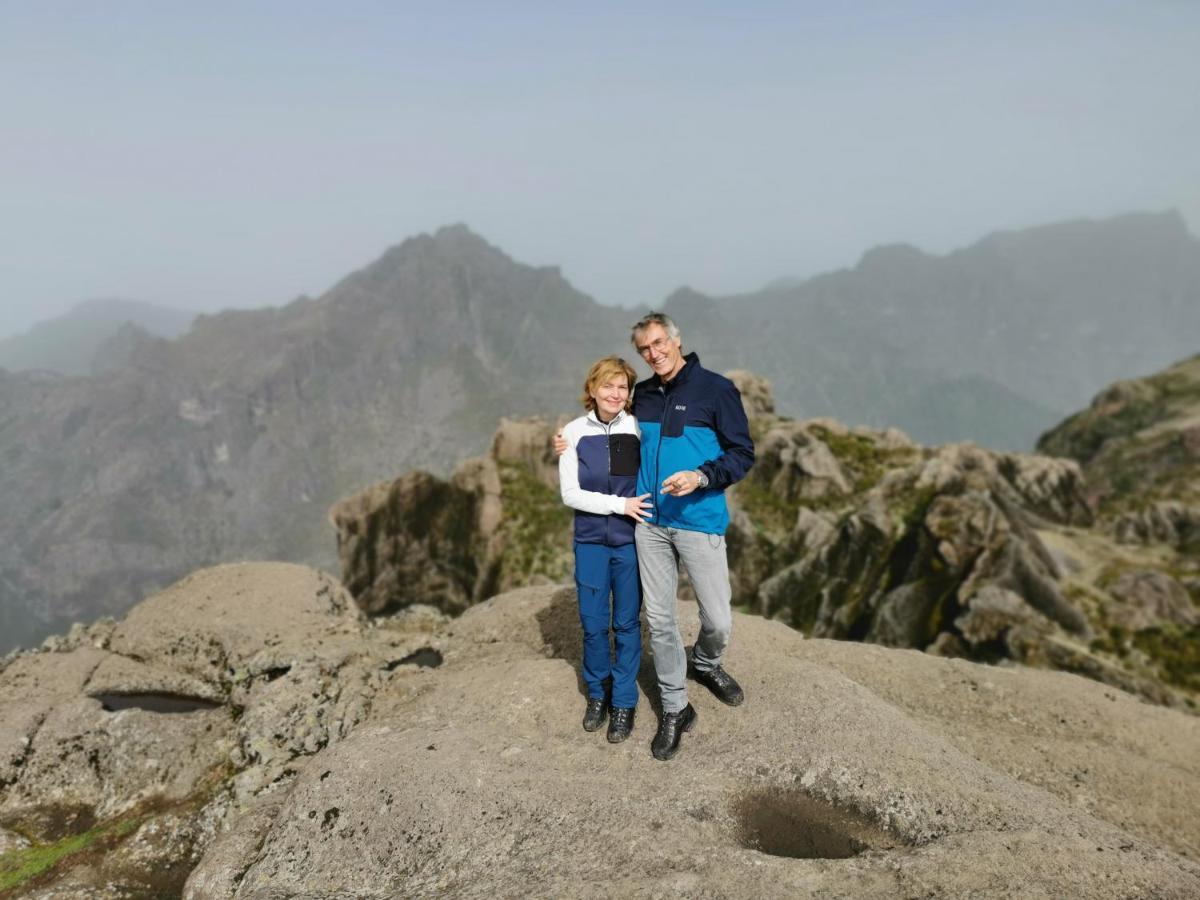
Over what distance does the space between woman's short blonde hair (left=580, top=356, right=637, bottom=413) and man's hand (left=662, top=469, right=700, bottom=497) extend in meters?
1.77

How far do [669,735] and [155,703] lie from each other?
43.3ft

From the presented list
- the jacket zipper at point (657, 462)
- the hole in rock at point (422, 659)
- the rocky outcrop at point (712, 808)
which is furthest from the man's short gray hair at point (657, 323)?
the hole in rock at point (422, 659)

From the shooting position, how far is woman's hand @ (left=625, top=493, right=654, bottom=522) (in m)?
8.52

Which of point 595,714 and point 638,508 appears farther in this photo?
point 595,714

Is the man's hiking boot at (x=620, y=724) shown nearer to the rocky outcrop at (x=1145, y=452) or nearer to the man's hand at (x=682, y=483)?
the man's hand at (x=682, y=483)

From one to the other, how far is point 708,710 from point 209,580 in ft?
53.9

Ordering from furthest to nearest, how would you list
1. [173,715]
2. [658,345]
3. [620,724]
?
1. [173,715]
2. [620,724]
3. [658,345]

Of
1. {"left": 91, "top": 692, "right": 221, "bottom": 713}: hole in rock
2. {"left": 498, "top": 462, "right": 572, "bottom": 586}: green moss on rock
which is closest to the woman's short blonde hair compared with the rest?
{"left": 91, "top": 692, "right": 221, "bottom": 713}: hole in rock

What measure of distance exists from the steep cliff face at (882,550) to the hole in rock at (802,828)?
1053 inches

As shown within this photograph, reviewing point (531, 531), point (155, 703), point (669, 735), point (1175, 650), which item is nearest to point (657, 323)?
point (669, 735)

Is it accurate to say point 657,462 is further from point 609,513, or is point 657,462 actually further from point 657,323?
point 657,323

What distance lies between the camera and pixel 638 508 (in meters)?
8.55

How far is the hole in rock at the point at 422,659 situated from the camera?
14906mm

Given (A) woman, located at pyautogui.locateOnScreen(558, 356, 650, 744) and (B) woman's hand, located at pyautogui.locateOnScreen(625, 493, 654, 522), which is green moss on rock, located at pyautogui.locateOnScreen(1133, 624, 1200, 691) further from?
(B) woman's hand, located at pyautogui.locateOnScreen(625, 493, 654, 522)
